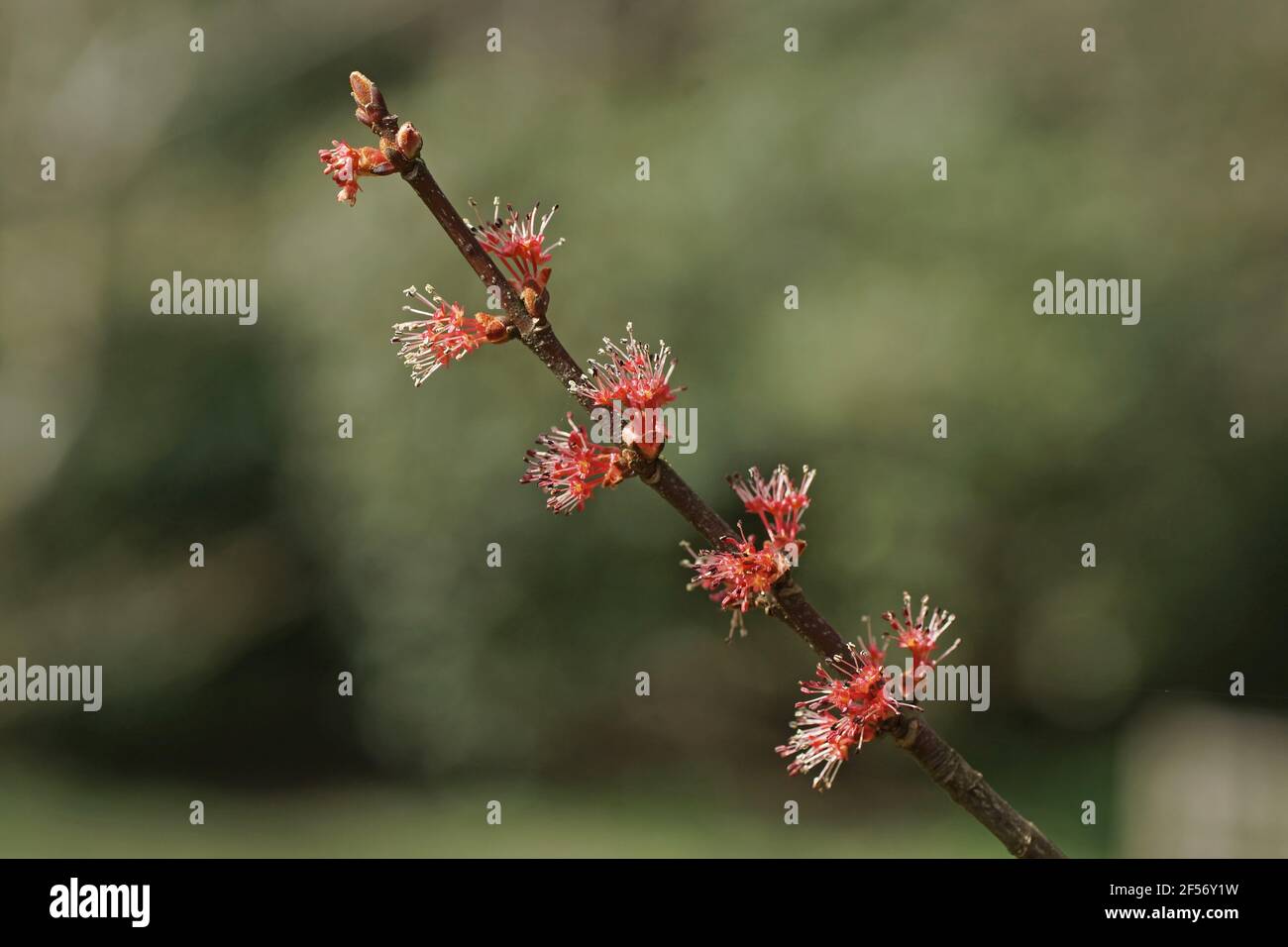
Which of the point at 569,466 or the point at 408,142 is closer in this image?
the point at 408,142

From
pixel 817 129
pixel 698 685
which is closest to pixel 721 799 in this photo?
pixel 698 685

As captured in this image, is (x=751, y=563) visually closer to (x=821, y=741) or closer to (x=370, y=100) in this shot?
(x=821, y=741)

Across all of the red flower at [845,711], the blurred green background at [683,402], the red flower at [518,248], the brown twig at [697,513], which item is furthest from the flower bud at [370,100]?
the blurred green background at [683,402]

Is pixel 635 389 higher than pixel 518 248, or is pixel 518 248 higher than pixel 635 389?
pixel 518 248

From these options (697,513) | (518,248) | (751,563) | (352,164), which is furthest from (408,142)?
(751,563)

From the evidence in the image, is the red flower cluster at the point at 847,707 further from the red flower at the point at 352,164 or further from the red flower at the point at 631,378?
the red flower at the point at 352,164

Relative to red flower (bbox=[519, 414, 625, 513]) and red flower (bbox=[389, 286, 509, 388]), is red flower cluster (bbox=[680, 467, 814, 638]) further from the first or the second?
red flower (bbox=[389, 286, 509, 388])
